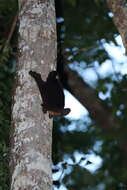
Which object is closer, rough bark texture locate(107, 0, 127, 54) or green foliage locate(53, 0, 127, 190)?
rough bark texture locate(107, 0, 127, 54)

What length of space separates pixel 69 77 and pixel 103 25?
2.05ft

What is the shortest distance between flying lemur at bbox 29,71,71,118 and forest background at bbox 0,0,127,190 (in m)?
1.07

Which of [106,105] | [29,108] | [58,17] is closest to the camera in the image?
[29,108]

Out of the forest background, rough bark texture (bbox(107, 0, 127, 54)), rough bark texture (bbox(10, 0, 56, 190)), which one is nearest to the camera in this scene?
rough bark texture (bbox(10, 0, 56, 190))

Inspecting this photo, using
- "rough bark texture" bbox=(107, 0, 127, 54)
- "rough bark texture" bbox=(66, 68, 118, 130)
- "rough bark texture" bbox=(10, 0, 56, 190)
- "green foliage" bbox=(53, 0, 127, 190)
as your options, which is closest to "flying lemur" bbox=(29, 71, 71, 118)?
"rough bark texture" bbox=(10, 0, 56, 190)

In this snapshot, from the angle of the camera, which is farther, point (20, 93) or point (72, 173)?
point (72, 173)

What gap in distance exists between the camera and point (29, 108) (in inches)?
100

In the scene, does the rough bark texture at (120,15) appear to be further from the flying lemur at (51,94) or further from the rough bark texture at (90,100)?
the rough bark texture at (90,100)

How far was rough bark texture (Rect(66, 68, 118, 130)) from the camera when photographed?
205 inches

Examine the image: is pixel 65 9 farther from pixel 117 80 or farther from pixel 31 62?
pixel 31 62

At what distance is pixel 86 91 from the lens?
523 centimetres

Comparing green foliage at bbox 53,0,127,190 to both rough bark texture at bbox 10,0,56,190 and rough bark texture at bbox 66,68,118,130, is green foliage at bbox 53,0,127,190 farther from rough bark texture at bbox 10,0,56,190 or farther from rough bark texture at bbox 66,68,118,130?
rough bark texture at bbox 10,0,56,190

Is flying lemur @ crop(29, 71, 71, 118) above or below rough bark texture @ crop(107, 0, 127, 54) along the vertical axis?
below

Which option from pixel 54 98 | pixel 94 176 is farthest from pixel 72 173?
pixel 54 98
